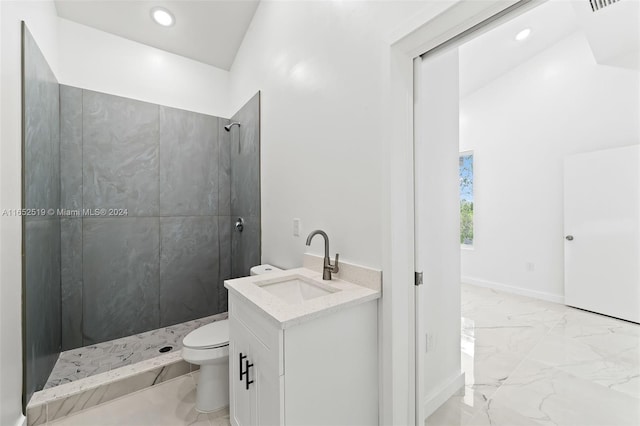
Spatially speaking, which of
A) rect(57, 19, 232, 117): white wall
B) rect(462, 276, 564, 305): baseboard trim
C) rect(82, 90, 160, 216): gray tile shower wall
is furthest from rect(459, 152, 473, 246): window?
rect(82, 90, 160, 216): gray tile shower wall

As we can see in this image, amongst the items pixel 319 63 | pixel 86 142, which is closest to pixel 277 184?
pixel 319 63

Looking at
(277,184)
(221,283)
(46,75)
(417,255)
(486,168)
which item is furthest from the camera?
(486,168)

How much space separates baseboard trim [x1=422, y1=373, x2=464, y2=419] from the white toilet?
4.00 feet

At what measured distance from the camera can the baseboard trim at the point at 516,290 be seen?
3391 millimetres

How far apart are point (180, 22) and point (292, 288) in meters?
2.60

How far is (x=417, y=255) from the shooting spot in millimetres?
1281

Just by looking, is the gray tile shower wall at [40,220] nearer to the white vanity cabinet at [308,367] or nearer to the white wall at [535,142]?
the white vanity cabinet at [308,367]

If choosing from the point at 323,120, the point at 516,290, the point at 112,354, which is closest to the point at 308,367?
the point at 323,120

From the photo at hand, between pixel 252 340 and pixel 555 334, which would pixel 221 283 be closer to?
pixel 252 340

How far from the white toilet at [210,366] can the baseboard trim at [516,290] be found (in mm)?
3947

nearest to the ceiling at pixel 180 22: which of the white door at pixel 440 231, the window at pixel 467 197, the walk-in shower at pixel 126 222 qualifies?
the walk-in shower at pixel 126 222

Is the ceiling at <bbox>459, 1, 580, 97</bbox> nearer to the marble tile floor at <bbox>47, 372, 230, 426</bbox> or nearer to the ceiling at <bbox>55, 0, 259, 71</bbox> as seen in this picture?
the ceiling at <bbox>55, 0, 259, 71</bbox>

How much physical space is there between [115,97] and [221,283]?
2090 millimetres

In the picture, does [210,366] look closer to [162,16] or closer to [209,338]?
[209,338]
